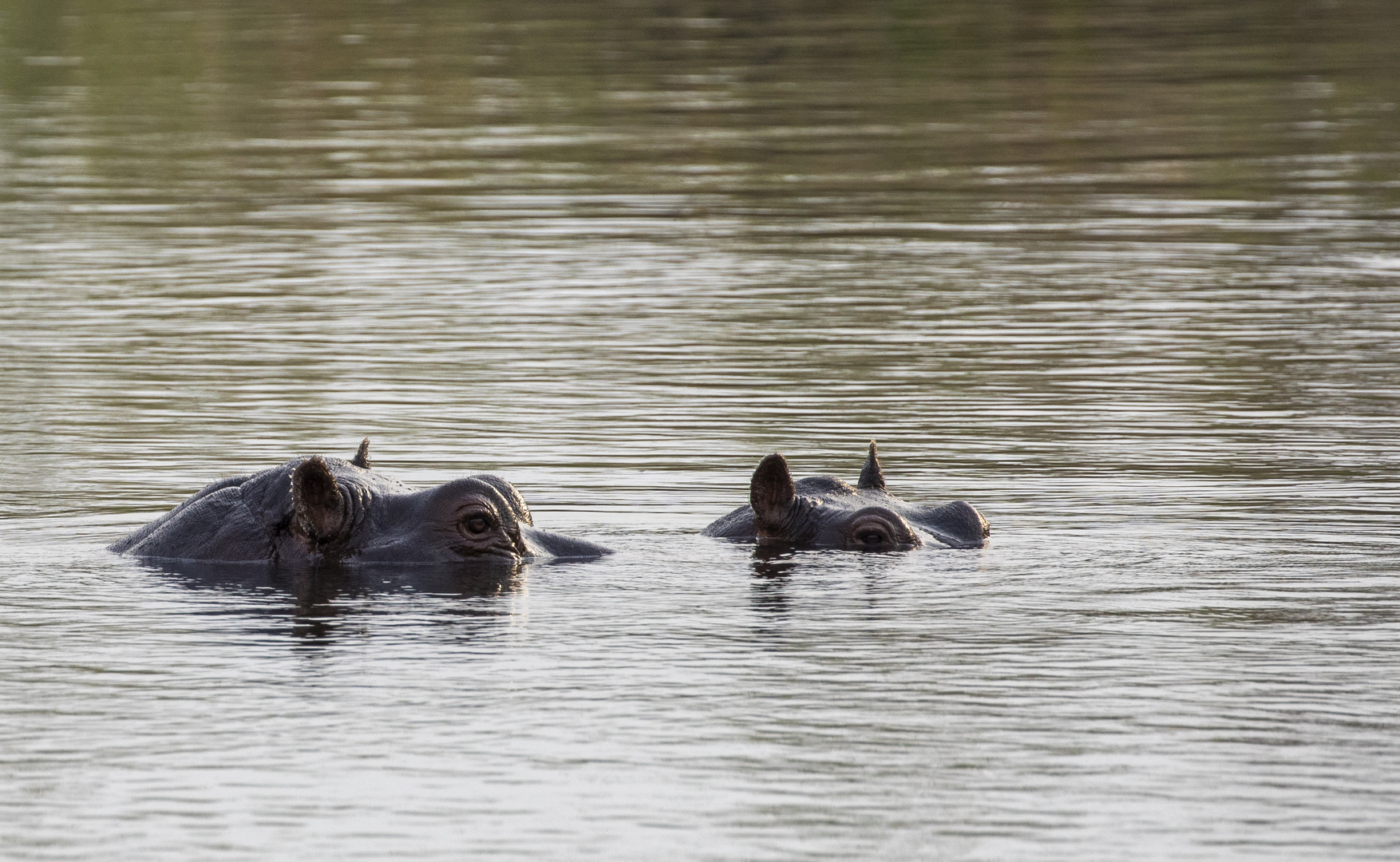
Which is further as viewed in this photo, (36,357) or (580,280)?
(580,280)

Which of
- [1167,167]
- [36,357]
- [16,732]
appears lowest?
[16,732]

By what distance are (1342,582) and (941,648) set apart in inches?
92.2

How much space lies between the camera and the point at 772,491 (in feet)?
43.3

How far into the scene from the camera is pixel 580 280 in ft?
89.3

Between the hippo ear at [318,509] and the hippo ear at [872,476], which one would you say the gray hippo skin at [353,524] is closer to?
the hippo ear at [318,509]

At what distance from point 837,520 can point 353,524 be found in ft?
8.17

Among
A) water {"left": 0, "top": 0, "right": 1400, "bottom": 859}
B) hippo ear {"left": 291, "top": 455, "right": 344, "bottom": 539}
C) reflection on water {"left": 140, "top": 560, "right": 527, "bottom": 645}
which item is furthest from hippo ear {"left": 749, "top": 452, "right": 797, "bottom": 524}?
hippo ear {"left": 291, "top": 455, "right": 344, "bottom": 539}

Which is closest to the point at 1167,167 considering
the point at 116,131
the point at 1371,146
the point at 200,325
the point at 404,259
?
the point at 1371,146

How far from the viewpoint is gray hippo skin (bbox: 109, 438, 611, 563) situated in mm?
12516

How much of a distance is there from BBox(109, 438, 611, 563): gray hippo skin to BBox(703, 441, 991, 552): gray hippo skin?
0.92m

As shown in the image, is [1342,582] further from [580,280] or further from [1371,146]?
[1371,146]

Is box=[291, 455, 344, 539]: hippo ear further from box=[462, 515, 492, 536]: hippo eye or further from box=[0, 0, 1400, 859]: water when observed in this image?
box=[462, 515, 492, 536]: hippo eye

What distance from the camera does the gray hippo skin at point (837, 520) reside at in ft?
43.1

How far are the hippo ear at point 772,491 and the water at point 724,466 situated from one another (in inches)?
12.9
